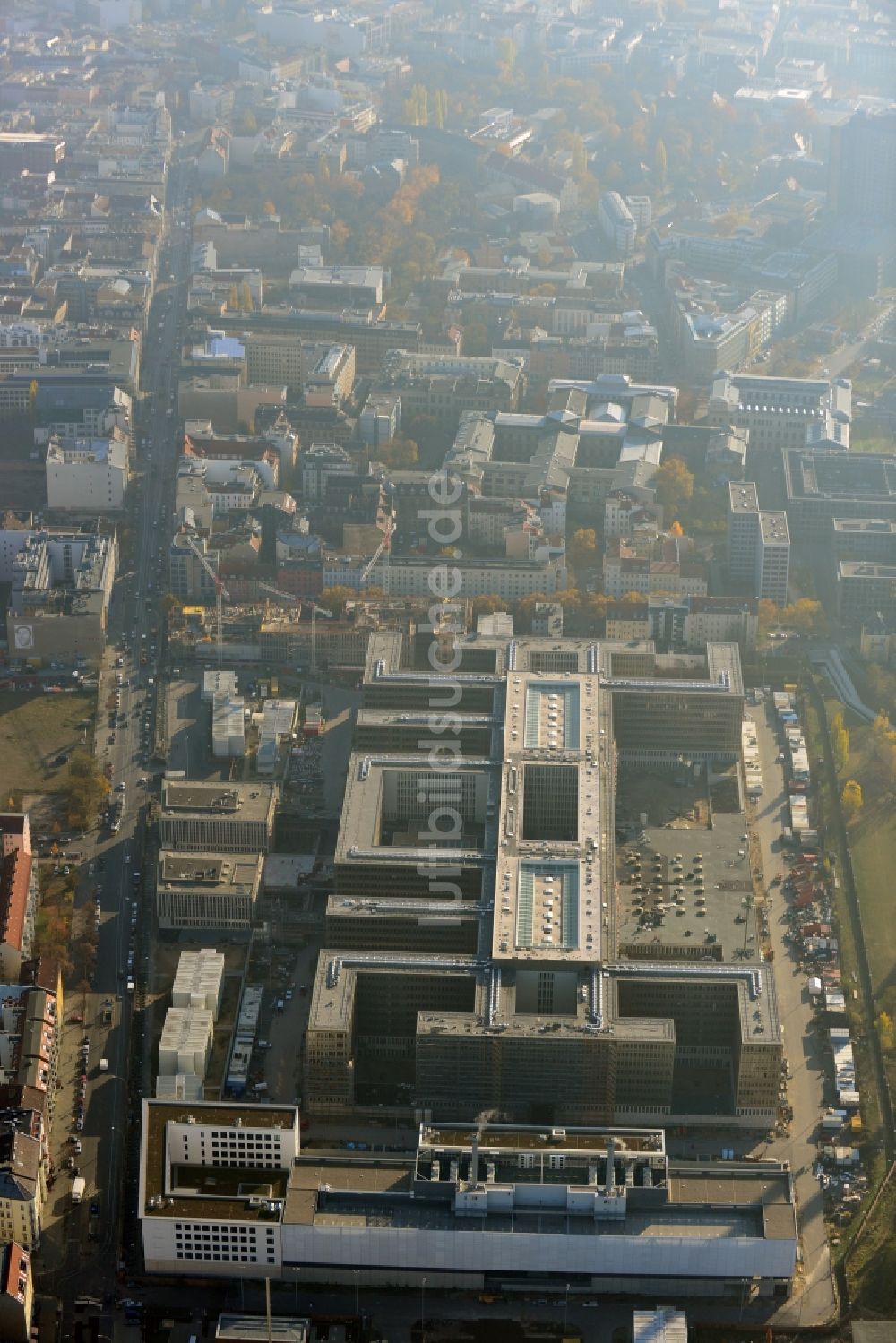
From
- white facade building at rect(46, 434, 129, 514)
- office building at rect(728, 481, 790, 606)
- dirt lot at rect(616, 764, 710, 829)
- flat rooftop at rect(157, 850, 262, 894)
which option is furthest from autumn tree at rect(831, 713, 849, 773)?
white facade building at rect(46, 434, 129, 514)

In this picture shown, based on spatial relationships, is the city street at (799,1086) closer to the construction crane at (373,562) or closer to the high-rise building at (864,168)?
the construction crane at (373,562)

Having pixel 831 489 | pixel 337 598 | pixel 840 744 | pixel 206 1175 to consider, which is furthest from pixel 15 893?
pixel 831 489

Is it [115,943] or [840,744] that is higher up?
[840,744]

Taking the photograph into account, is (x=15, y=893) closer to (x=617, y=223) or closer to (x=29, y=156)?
(x=617, y=223)

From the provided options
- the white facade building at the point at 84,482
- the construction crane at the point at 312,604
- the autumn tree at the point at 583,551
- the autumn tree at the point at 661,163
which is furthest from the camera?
the autumn tree at the point at 661,163

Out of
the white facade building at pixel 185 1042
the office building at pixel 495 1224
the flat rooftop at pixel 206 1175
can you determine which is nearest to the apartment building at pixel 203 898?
the white facade building at pixel 185 1042

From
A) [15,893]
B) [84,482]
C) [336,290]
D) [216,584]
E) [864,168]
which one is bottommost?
[15,893]

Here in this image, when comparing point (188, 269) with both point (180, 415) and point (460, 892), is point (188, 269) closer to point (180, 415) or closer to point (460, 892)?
point (180, 415)

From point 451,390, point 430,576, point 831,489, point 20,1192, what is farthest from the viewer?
point 451,390
